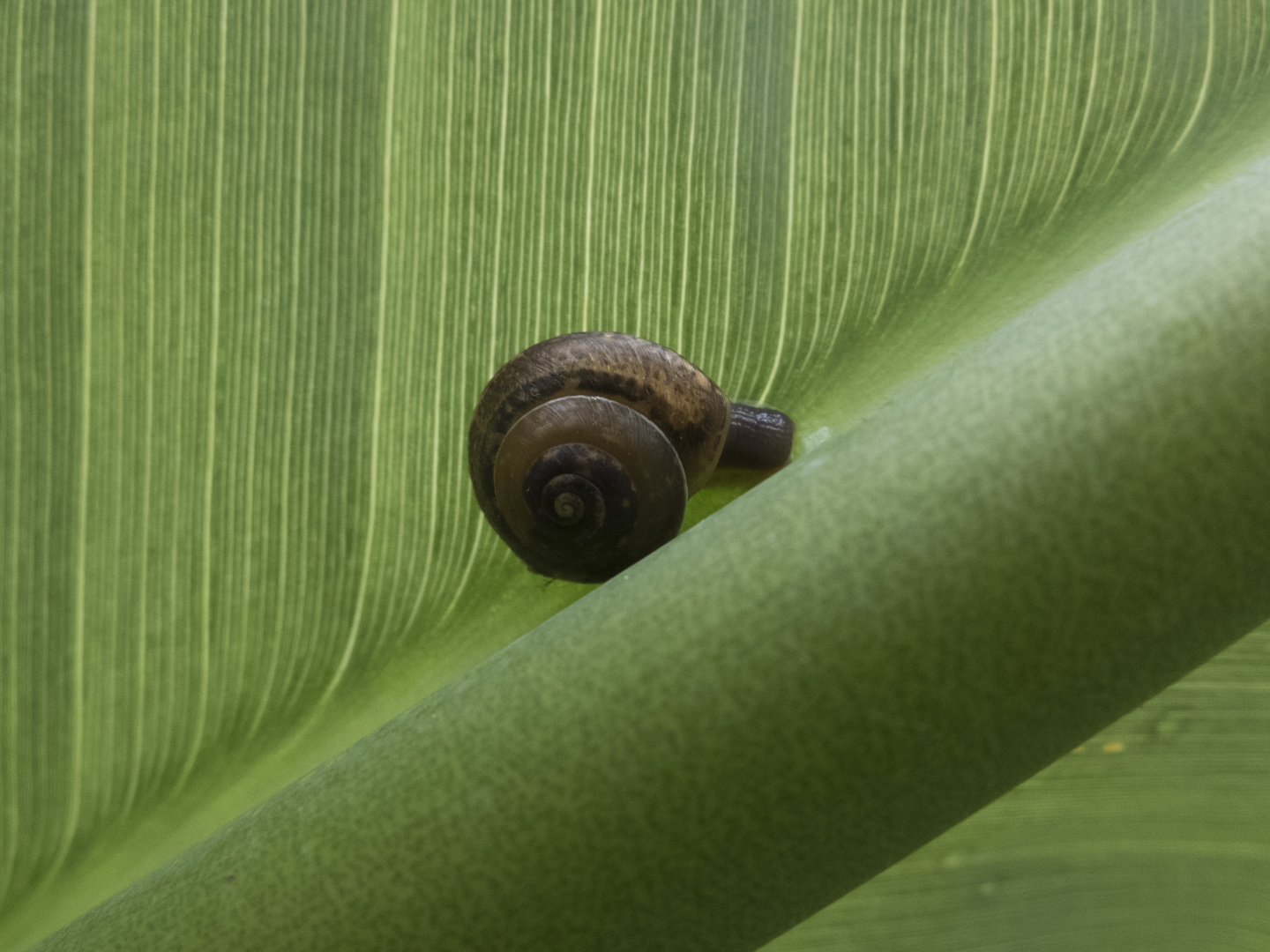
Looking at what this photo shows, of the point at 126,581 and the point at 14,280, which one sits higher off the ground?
the point at 14,280

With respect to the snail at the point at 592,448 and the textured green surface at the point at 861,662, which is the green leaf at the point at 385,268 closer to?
the snail at the point at 592,448

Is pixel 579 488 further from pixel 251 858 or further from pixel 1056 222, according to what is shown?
pixel 1056 222

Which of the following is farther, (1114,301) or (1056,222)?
(1056,222)

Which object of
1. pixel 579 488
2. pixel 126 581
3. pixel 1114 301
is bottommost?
pixel 126 581

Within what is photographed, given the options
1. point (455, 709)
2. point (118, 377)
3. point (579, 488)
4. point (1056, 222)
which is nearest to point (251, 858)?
point (455, 709)

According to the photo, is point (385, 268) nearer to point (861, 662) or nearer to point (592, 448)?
point (592, 448)

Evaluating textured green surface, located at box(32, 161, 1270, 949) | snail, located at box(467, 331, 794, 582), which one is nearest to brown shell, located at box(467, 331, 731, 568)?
snail, located at box(467, 331, 794, 582)
